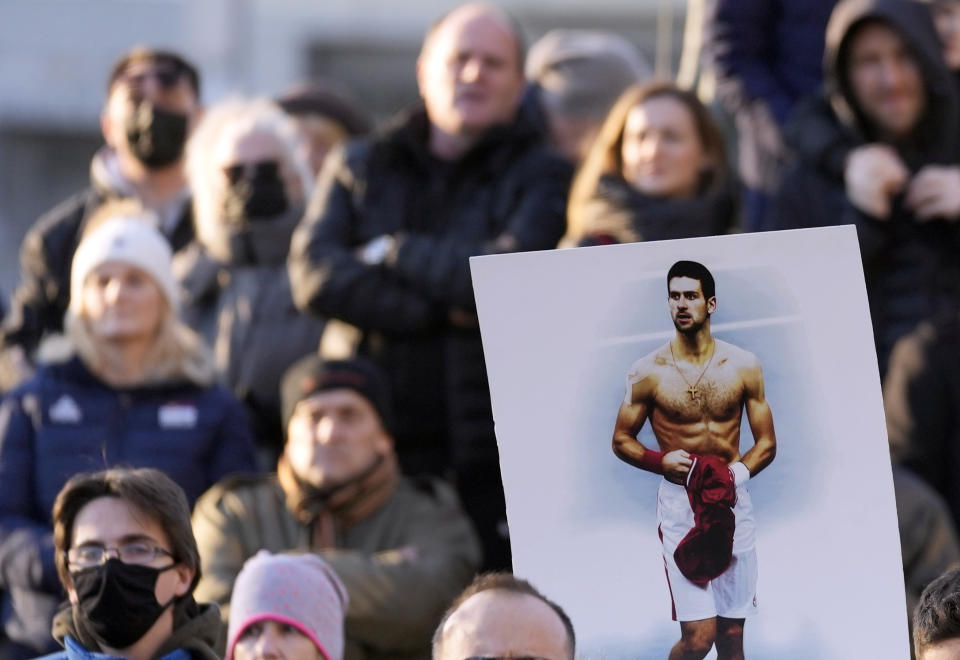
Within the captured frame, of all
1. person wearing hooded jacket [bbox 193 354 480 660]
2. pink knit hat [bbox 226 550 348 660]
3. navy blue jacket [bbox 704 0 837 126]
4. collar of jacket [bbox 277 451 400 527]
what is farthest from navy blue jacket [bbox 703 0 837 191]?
pink knit hat [bbox 226 550 348 660]

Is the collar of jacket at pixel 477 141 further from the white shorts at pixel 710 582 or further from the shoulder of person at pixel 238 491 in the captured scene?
the white shorts at pixel 710 582

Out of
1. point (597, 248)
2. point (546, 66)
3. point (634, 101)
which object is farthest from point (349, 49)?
point (597, 248)

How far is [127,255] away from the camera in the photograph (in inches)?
218

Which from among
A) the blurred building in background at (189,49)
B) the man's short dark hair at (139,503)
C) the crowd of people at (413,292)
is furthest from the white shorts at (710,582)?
the blurred building in background at (189,49)

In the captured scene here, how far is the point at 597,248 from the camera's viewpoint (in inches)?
113

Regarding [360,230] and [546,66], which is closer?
[360,230]

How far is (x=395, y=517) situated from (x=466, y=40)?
1.57 m

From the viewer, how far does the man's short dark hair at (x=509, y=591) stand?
2.85 meters

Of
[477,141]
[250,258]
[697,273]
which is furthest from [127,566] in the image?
[250,258]

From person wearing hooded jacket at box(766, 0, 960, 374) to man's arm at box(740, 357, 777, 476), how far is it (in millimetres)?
2724

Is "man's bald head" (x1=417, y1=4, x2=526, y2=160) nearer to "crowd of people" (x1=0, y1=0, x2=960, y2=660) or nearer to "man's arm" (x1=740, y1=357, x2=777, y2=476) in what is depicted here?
"crowd of people" (x1=0, y1=0, x2=960, y2=660)

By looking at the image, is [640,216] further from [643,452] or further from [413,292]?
[643,452]

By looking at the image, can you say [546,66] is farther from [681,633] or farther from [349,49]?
[349,49]

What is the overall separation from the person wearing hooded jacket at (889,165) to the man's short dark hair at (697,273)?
2.72 meters
